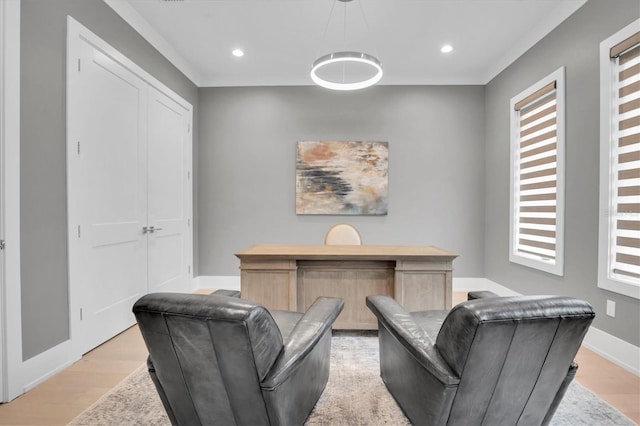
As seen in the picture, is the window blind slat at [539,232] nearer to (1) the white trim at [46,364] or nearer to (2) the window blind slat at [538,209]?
(2) the window blind slat at [538,209]

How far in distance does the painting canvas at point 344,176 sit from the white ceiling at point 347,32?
1038 millimetres

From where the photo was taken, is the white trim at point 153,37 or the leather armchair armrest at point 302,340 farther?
the white trim at point 153,37

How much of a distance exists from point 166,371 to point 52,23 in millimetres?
2482

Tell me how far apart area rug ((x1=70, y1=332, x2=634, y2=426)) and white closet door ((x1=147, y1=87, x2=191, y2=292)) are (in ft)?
5.18

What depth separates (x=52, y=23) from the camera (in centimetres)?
224

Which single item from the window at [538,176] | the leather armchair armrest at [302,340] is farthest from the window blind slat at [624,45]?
the leather armchair armrest at [302,340]

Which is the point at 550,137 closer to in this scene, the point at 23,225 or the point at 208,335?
the point at 208,335

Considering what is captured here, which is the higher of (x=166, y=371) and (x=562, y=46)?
(x=562, y=46)

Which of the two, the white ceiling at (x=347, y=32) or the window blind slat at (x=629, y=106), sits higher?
the white ceiling at (x=347, y=32)

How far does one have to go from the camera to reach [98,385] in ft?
6.92

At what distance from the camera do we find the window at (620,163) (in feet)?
7.55

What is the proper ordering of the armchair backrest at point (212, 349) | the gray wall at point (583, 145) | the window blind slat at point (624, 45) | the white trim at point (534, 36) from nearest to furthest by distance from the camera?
the armchair backrest at point (212, 349) < the window blind slat at point (624, 45) < the gray wall at point (583, 145) < the white trim at point (534, 36)

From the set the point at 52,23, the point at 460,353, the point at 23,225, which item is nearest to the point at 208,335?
the point at 460,353

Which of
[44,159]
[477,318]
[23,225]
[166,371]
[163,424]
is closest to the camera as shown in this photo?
[477,318]
